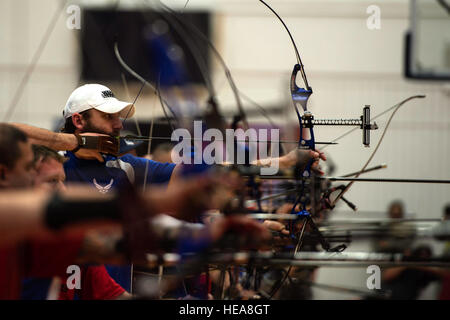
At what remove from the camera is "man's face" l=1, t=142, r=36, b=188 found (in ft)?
4.80

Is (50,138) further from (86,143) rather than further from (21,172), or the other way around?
(21,172)

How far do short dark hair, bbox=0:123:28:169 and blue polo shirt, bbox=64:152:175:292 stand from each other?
2.97ft

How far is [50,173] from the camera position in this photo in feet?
6.70

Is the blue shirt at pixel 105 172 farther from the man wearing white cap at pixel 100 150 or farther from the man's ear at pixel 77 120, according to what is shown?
the man's ear at pixel 77 120

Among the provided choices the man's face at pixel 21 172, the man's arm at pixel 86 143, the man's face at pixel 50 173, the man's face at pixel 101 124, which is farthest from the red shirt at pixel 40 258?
the man's face at pixel 101 124

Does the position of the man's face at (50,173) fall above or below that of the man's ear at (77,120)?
below

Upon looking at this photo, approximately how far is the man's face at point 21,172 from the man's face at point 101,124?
0.99 meters

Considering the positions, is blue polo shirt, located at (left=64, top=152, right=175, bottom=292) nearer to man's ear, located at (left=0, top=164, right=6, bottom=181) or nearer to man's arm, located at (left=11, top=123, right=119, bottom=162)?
man's arm, located at (left=11, top=123, right=119, bottom=162)

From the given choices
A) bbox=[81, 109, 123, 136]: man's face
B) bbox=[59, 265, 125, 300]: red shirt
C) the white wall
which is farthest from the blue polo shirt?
the white wall

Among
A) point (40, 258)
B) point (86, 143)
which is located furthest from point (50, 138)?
point (40, 258)

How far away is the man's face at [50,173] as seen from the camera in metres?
1.92

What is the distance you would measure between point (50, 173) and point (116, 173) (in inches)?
18.3
